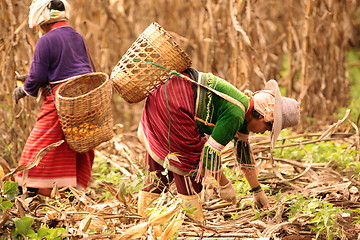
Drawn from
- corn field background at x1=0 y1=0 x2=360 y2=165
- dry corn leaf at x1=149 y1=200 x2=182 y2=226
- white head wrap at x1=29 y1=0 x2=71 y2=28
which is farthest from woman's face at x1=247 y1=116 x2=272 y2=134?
white head wrap at x1=29 y1=0 x2=71 y2=28

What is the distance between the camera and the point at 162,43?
276cm

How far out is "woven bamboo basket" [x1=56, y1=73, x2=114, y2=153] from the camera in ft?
10.3

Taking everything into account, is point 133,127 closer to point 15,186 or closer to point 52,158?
point 52,158

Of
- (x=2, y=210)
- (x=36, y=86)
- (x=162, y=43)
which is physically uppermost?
(x=162, y=43)

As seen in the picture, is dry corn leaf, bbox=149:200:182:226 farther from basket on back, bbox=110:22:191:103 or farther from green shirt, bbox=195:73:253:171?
basket on back, bbox=110:22:191:103

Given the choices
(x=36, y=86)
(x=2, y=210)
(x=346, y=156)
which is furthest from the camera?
(x=346, y=156)

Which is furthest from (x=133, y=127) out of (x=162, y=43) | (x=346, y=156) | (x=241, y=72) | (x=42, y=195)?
(x=162, y=43)

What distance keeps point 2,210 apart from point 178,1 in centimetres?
467

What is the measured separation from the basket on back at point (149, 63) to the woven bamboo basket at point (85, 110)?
0.26 meters

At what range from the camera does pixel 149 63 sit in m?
2.77

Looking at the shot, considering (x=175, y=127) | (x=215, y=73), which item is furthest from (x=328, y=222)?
(x=215, y=73)

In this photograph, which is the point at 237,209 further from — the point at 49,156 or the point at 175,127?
the point at 49,156

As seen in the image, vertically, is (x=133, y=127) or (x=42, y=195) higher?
(x=42, y=195)

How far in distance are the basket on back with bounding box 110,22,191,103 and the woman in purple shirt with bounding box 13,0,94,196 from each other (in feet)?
2.29
